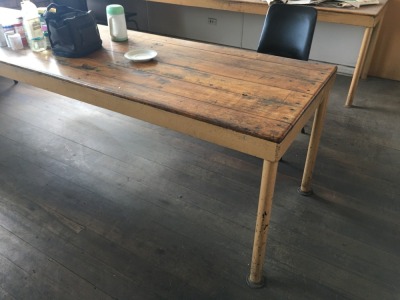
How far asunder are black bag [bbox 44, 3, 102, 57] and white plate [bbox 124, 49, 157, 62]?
0.22 m

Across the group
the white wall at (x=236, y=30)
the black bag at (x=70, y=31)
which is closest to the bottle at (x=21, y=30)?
the black bag at (x=70, y=31)

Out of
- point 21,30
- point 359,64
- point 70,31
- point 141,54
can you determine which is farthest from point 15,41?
point 359,64

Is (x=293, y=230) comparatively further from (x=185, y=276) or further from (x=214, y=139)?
(x=214, y=139)

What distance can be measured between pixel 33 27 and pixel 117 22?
0.42 meters

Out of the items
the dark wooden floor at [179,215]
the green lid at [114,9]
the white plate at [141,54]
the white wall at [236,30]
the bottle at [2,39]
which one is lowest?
the dark wooden floor at [179,215]

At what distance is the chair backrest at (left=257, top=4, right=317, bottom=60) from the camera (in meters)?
1.93

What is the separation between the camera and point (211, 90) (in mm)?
1295

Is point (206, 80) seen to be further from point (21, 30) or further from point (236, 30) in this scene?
point (236, 30)

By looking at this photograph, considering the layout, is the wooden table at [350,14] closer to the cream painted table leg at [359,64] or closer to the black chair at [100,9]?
the cream painted table leg at [359,64]

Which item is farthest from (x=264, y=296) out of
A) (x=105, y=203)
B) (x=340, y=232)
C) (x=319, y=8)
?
(x=319, y=8)

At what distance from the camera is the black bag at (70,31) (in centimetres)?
157

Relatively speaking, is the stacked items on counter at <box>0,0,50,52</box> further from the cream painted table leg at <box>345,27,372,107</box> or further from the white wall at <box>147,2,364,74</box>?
the white wall at <box>147,2,364,74</box>

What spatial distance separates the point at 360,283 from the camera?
137cm

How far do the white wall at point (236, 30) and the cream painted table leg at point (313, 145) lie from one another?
2042 millimetres
